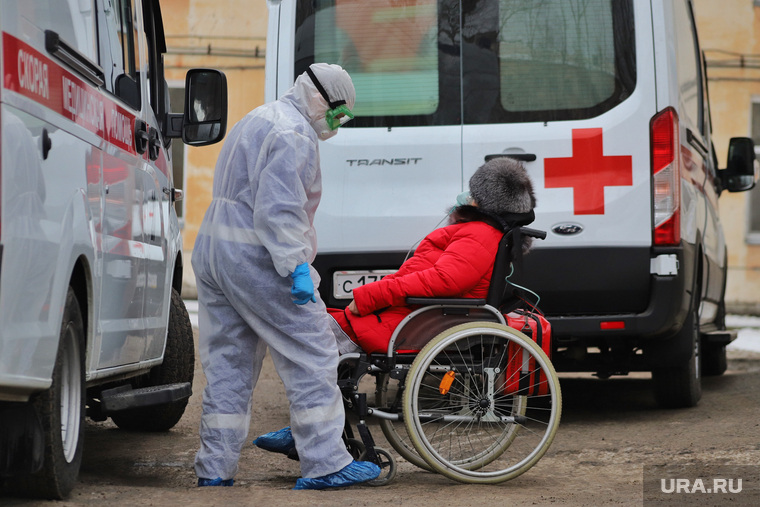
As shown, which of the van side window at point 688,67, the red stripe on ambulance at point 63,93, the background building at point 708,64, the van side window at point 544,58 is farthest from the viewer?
Result: the background building at point 708,64

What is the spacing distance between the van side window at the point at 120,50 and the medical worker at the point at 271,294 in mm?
500

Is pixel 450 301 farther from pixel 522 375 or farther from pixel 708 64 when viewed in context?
pixel 708 64

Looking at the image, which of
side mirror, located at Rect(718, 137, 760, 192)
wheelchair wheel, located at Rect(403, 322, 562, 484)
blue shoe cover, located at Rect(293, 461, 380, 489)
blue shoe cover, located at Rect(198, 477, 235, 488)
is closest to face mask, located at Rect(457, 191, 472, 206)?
wheelchair wheel, located at Rect(403, 322, 562, 484)

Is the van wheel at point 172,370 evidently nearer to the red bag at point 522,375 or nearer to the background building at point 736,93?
the red bag at point 522,375

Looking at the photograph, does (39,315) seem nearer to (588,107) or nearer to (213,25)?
(588,107)

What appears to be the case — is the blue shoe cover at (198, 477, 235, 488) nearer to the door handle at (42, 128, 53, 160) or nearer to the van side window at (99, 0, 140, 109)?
the van side window at (99, 0, 140, 109)

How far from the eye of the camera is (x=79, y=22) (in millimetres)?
3826

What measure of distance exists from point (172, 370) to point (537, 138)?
223cm

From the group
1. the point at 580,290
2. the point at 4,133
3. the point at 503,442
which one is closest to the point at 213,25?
the point at 580,290

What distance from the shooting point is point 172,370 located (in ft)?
18.3

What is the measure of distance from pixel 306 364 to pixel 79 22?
148 centimetres

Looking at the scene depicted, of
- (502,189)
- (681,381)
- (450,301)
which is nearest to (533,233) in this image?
(502,189)

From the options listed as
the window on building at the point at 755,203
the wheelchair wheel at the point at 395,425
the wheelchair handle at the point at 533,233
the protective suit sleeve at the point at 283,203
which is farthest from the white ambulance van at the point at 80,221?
the window on building at the point at 755,203

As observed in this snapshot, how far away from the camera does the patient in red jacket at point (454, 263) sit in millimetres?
4617
